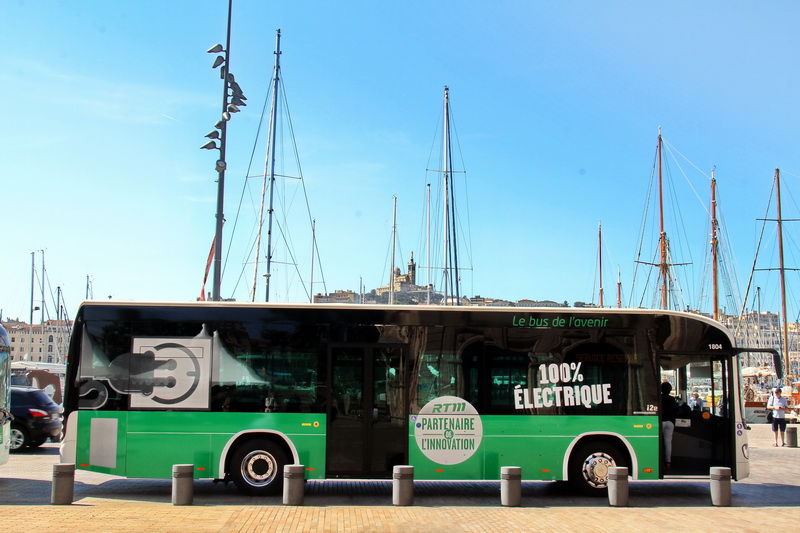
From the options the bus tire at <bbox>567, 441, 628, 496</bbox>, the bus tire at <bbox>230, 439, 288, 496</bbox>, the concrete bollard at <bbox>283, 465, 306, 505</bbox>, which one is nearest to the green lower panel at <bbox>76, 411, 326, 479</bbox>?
the bus tire at <bbox>230, 439, 288, 496</bbox>

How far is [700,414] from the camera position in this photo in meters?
12.9

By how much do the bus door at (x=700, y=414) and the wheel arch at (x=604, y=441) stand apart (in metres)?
0.82

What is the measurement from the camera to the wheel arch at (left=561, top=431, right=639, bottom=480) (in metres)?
12.3

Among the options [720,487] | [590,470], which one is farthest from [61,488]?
[720,487]

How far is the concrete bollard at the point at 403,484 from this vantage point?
11.2 metres

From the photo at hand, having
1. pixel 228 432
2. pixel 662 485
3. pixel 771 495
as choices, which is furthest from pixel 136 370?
pixel 771 495

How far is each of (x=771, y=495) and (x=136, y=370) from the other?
35.6 feet

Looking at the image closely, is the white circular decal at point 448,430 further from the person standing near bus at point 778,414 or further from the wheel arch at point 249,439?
the person standing near bus at point 778,414

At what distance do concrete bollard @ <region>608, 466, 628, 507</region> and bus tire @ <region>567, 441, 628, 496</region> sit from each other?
0.73 meters

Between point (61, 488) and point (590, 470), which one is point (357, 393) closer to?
point (590, 470)

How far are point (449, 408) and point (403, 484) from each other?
59.0 inches

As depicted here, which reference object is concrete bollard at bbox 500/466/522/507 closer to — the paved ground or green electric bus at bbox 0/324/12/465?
the paved ground

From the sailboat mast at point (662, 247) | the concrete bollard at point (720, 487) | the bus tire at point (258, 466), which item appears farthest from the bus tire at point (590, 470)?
the sailboat mast at point (662, 247)

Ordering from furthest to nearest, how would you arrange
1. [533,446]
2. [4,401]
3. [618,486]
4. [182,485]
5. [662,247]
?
[662,247], [4,401], [533,446], [618,486], [182,485]
